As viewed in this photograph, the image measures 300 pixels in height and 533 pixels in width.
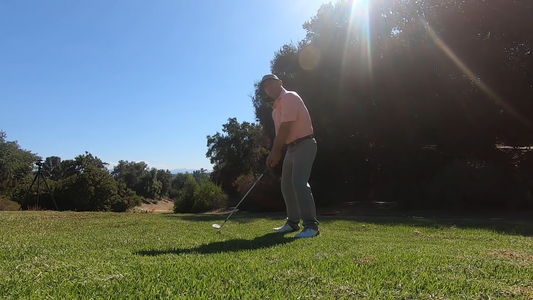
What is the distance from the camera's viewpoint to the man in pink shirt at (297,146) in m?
4.52

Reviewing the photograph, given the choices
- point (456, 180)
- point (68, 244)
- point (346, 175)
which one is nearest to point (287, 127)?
point (68, 244)

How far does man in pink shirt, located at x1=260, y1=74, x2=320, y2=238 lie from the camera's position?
14.8 feet

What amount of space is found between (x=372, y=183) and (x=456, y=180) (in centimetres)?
498

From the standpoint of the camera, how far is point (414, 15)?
17.0 m

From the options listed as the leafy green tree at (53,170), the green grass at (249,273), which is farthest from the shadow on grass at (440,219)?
the leafy green tree at (53,170)

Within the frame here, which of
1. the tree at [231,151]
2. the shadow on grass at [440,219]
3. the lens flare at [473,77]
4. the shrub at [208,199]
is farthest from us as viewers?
the tree at [231,151]

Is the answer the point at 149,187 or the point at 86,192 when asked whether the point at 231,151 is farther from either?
the point at 149,187

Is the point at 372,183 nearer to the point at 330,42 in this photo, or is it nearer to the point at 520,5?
the point at 330,42

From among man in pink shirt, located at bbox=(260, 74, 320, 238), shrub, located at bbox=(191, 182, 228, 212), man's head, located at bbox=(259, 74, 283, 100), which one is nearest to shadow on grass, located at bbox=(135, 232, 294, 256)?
man in pink shirt, located at bbox=(260, 74, 320, 238)

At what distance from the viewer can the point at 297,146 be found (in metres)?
4.68

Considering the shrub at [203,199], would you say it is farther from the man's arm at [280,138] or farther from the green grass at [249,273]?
the green grass at [249,273]

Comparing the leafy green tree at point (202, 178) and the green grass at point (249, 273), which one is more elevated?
the leafy green tree at point (202, 178)

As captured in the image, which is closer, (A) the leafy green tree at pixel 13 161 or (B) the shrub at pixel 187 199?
(B) the shrub at pixel 187 199

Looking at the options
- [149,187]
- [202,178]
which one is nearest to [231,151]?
[202,178]
